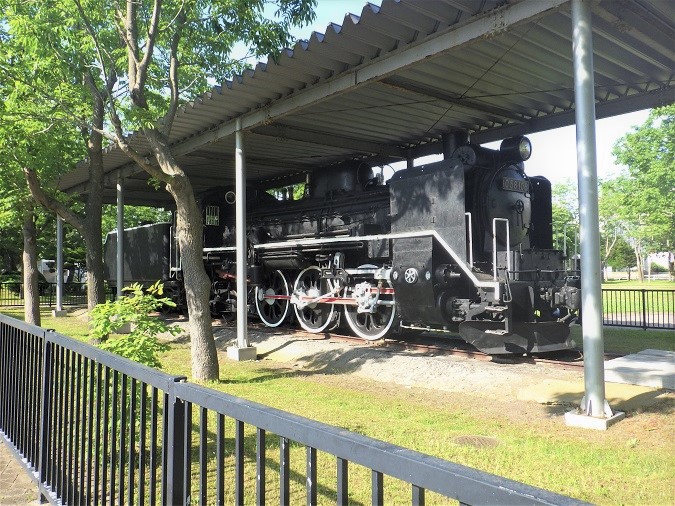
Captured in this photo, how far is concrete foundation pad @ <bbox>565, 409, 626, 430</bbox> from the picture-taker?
5223mm

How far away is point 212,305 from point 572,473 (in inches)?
472

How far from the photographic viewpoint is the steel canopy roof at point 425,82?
606cm

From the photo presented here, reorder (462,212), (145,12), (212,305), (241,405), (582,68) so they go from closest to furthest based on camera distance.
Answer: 1. (241,405)
2. (582,68)
3. (462,212)
4. (145,12)
5. (212,305)

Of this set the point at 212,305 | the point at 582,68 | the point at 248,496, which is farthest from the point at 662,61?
the point at 212,305

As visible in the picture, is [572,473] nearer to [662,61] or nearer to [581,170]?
[581,170]

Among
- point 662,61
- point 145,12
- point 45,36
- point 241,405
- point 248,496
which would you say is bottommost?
point 248,496

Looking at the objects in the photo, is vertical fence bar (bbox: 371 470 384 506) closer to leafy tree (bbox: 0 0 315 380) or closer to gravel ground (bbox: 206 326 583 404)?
gravel ground (bbox: 206 326 583 404)

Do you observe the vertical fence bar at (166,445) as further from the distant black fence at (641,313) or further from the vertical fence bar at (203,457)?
the distant black fence at (641,313)

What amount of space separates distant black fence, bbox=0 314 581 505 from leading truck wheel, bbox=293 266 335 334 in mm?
5958

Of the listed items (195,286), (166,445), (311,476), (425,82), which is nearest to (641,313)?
(425,82)

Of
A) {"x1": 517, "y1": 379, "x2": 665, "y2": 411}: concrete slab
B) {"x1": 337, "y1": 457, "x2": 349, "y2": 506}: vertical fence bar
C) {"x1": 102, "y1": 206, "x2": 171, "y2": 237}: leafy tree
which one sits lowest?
{"x1": 517, "y1": 379, "x2": 665, "y2": 411}: concrete slab

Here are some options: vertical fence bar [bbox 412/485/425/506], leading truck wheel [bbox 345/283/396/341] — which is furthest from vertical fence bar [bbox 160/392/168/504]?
leading truck wheel [bbox 345/283/396/341]

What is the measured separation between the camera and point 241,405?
1.96m

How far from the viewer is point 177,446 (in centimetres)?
227
